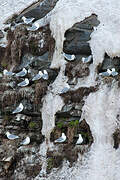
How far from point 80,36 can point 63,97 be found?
2720 millimetres

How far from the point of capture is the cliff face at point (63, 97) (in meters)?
12.7

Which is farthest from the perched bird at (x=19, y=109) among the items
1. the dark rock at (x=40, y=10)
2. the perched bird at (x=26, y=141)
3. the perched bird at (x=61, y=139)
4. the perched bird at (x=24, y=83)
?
the dark rock at (x=40, y=10)

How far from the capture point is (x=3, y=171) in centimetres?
1298

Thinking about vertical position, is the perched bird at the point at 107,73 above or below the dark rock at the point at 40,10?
below

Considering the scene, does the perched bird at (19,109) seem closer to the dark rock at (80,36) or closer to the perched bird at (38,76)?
the perched bird at (38,76)

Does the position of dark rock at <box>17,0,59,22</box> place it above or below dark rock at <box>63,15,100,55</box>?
above

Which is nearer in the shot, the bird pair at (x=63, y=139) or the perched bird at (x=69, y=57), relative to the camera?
the bird pair at (x=63, y=139)

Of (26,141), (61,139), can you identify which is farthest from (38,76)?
(61,139)

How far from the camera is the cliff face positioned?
12680 millimetres

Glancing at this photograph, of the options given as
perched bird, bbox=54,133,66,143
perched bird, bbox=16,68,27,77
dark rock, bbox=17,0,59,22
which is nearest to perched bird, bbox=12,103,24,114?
perched bird, bbox=16,68,27,77

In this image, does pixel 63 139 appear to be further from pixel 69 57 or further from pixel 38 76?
pixel 69 57

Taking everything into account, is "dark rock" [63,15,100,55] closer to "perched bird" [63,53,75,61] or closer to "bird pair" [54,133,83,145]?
"perched bird" [63,53,75,61]

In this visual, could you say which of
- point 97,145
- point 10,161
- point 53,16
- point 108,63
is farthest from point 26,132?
point 53,16

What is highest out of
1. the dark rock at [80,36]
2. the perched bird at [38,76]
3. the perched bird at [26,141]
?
the dark rock at [80,36]
